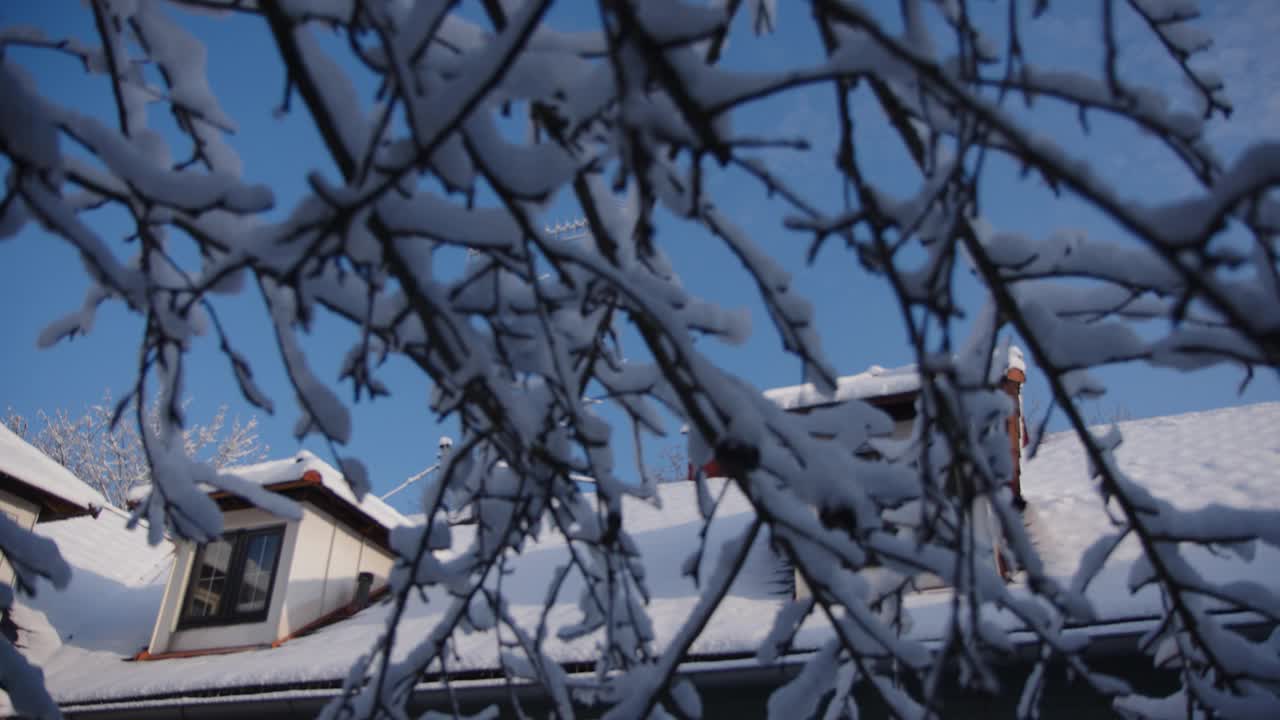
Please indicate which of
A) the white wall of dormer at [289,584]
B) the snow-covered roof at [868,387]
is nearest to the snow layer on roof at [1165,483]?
the snow-covered roof at [868,387]

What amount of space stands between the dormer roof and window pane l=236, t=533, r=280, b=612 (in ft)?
5.59

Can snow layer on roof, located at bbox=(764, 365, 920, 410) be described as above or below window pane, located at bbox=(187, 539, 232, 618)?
above

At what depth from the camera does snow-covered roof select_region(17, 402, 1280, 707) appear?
440 cm

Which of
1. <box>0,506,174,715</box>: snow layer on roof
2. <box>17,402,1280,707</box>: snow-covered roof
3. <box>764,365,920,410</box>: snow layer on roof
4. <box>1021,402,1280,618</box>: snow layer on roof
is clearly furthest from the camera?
<box>0,506,174,715</box>: snow layer on roof

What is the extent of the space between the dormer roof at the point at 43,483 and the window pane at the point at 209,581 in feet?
4.06

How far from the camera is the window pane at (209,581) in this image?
22.5 feet

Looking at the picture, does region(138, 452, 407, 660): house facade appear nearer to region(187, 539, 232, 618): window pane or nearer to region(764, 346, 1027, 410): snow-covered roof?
region(187, 539, 232, 618): window pane

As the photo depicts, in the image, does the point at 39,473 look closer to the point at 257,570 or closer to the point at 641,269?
the point at 257,570

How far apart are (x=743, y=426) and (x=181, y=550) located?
740 centimetres

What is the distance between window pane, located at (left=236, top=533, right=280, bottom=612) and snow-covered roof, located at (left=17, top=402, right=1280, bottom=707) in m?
0.57

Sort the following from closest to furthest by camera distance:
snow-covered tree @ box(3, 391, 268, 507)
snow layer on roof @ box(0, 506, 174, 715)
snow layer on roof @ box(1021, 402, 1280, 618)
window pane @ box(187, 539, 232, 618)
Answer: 1. snow layer on roof @ box(1021, 402, 1280, 618)
2. window pane @ box(187, 539, 232, 618)
3. snow layer on roof @ box(0, 506, 174, 715)
4. snow-covered tree @ box(3, 391, 268, 507)

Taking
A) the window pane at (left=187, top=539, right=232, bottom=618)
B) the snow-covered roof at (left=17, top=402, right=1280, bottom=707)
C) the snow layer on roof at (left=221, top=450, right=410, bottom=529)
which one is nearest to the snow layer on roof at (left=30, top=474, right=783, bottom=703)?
the snow-covered roof at (left=17, top=402, right=1280, bottom=707)

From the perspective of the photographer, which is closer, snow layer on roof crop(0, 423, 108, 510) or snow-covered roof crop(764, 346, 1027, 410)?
snow-covered roof crop(764, 346, 1027, 410)

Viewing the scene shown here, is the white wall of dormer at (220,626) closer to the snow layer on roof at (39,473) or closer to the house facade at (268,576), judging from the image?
the house facade at (268,576)
